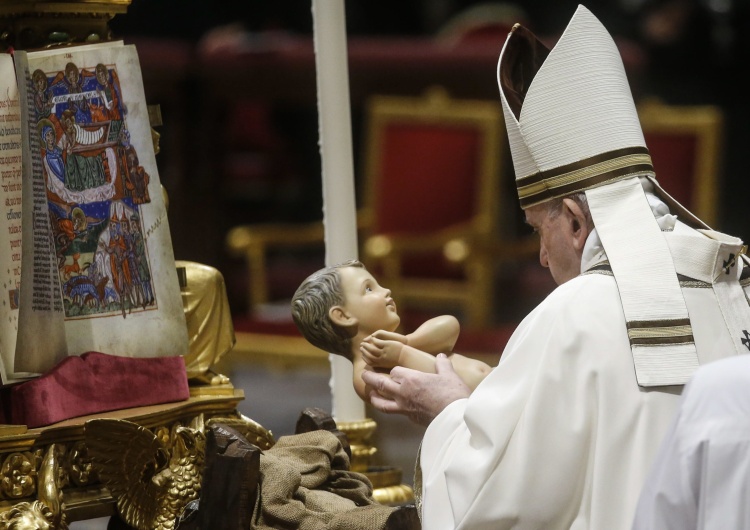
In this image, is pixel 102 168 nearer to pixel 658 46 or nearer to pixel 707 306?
pixel 707 306

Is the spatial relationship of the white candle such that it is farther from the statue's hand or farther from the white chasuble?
the white chasuble

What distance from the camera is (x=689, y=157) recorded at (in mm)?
6711

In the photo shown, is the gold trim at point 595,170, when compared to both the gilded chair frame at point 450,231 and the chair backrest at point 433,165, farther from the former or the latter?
the chair backrest at point 433,165

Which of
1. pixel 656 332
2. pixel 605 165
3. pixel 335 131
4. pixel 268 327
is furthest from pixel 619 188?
pixel 268 327

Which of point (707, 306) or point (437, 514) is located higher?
point (707, 306)

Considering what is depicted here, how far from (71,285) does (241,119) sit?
20.2ft

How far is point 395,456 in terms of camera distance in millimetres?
5969

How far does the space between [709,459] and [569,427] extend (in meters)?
0.70

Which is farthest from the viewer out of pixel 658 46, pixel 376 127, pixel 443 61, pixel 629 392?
pixel 658 46

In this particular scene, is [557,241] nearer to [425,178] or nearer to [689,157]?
[689,157]

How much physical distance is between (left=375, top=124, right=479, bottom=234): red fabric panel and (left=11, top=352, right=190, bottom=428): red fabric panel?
3.94m

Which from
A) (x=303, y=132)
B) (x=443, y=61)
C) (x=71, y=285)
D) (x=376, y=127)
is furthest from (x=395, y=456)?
(x=303, y=132)

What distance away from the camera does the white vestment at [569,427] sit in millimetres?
2670

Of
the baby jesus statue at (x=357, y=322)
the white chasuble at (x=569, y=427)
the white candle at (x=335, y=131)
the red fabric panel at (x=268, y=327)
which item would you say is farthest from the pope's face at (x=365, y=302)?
the red fabric panel at (x=268, y=327)
